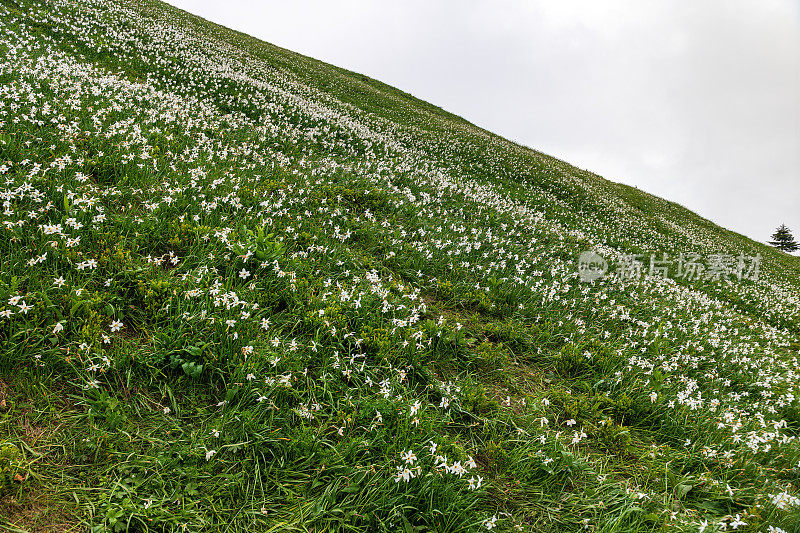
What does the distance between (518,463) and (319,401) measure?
7.24ft

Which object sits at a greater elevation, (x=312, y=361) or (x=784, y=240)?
(x=784, y=240)

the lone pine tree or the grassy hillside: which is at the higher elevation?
the lone pine tree

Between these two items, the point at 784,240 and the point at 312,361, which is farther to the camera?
the point at 784,240

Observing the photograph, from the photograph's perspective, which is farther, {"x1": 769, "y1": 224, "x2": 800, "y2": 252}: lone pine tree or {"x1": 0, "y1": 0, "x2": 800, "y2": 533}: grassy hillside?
{"x1": 769, "y1": 224, "x2": 800, "y2": 252}: lone pine tree

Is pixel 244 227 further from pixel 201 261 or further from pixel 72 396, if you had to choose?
pixel 72 396

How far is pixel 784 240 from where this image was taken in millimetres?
55094

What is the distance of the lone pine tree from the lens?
54500 mm

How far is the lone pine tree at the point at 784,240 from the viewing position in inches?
2146

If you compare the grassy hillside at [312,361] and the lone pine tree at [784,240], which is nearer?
the grassy hillside at [312,361]

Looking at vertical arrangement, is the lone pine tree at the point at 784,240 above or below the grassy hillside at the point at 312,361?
above

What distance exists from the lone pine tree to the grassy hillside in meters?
66.3

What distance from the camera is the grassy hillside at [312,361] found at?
121 inches

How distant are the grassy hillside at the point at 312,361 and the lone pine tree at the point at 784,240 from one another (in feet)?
217

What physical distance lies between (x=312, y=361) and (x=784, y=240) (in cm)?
7828
